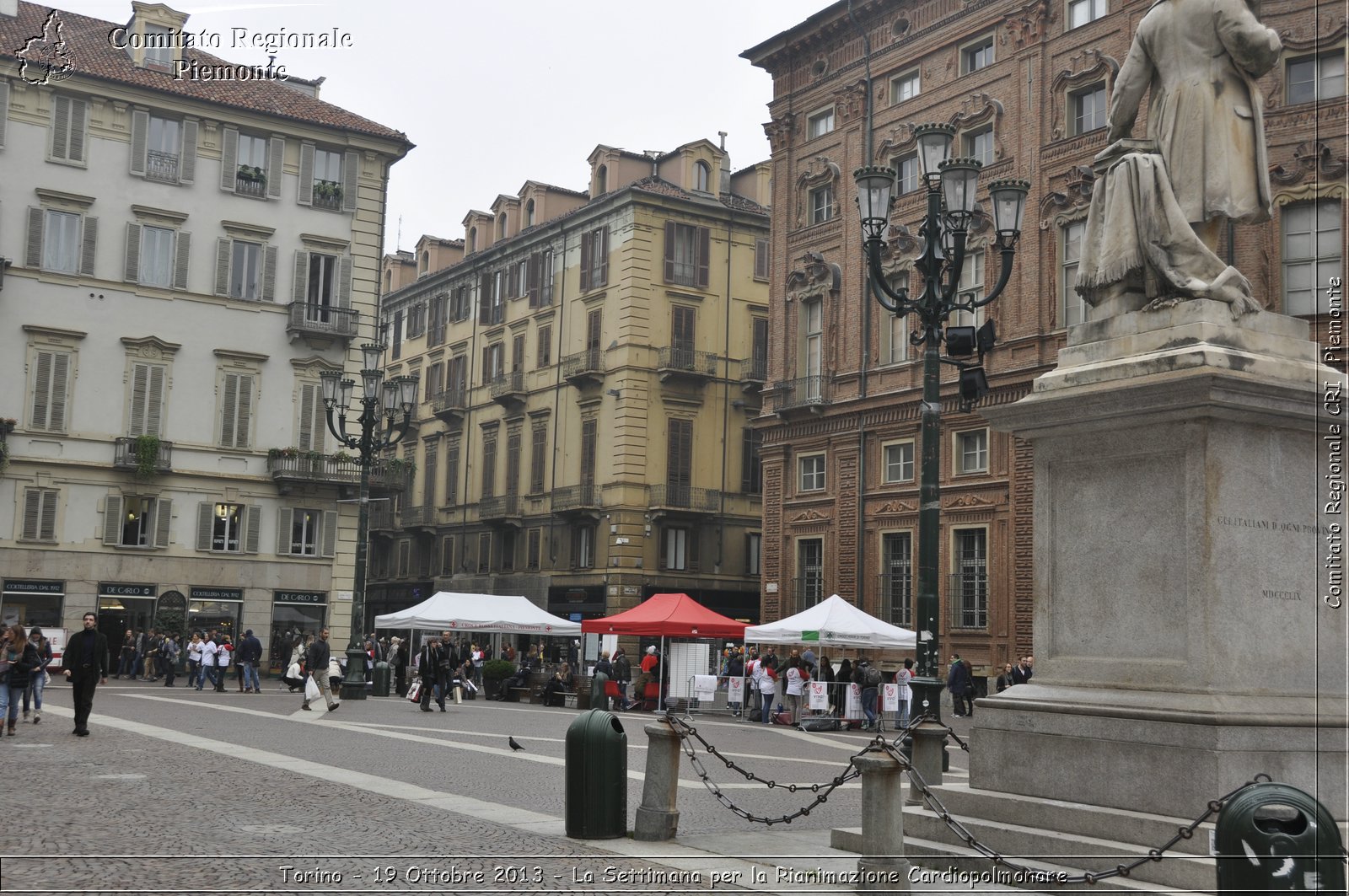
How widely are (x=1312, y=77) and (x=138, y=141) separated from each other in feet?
106

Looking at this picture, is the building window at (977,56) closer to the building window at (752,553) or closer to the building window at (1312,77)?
the building window at (1312,77)

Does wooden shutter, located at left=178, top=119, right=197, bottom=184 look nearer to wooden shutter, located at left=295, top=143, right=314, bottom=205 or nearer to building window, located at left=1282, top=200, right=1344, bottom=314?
wooden shutter, located at left=295, top=143, right=314, bottom=205

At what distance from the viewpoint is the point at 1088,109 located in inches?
1268

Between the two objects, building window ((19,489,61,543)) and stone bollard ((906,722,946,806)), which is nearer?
stone bollard ((906,722,946,806))

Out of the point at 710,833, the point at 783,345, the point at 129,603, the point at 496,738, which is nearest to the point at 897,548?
the point at 783,345

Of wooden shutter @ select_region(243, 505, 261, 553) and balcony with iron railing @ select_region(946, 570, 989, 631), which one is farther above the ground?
wooden shutter @ select_region(243, 505, 261, 553)

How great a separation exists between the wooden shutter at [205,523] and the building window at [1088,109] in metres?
27.1

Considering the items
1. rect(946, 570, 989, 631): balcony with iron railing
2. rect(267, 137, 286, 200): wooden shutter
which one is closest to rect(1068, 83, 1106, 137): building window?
rect(946, 570, 989, 631): balcony with iron railing

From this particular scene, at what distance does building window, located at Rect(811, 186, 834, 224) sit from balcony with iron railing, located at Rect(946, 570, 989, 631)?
37.2ft

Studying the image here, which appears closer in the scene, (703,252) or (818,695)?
(818,695)

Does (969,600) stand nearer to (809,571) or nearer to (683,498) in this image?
(809,571)

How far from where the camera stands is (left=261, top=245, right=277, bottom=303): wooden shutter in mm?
44719

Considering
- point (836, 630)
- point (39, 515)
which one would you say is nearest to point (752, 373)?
point (39, 515)

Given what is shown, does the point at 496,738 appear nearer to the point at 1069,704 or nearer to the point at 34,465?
the point at 1069,704
